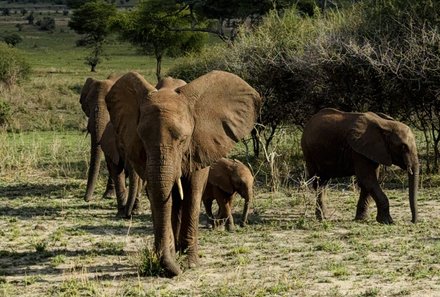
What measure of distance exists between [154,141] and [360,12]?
1116cm

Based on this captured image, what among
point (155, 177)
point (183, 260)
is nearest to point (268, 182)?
point (183, 260)

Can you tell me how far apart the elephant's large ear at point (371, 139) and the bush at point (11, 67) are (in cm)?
2484

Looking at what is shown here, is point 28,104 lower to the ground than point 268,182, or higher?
lower

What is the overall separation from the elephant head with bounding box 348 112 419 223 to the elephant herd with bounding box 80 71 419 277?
0.01 m

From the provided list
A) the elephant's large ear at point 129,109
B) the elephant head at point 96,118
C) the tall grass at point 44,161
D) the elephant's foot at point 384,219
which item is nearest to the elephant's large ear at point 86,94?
the elephant head at point 96,118

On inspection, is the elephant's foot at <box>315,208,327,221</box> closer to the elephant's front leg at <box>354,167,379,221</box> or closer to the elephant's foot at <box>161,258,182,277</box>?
the elephant's front leg at <box>354,167,379,221</box>

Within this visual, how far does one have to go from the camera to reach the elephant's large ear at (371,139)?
41.3 feet

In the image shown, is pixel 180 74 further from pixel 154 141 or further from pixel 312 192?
pixel 154 141

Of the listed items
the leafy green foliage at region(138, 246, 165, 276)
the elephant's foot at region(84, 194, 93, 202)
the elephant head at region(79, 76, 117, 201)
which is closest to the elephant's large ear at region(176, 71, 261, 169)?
the leafy green foliage at region(138, 246, 165, 276)

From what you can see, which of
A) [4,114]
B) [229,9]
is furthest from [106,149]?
[229,9]

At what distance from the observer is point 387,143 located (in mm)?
12578

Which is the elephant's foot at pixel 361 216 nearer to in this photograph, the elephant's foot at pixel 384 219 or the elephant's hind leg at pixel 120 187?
the elephant's foot at pixel 384 219

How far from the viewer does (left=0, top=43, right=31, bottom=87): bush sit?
35906mm

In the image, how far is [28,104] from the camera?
3247cm
